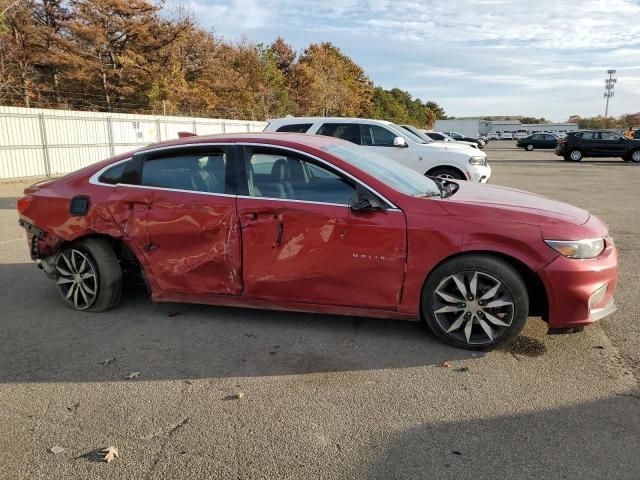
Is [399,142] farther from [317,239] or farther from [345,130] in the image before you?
[317,239]

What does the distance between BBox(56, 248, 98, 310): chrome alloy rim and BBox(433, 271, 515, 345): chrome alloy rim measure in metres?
3.02

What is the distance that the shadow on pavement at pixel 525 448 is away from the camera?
102 inches

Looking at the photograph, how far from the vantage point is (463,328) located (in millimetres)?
3926

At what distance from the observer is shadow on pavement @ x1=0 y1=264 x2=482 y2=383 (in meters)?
3.70

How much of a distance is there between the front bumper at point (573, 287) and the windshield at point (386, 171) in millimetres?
1116

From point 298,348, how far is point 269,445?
4.05ft

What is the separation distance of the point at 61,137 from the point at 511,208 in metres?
18.3

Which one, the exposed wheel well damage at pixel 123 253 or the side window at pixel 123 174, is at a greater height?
the side window at pixel 123 174

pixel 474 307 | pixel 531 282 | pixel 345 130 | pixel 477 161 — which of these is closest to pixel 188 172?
pixel 474 307

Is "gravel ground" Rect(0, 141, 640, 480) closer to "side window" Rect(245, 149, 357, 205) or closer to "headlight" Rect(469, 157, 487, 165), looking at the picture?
"side window" Rect(245, 149, 357, 205)

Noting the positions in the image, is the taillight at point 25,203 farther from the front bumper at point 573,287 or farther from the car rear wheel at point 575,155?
the car rear wheel at point 575,155

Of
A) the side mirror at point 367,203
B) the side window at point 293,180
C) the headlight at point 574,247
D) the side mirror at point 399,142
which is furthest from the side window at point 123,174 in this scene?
the side mirror at point 399,142

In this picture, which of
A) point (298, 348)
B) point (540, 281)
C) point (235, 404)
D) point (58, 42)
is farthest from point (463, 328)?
point (58, 42)

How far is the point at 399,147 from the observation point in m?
10.8
